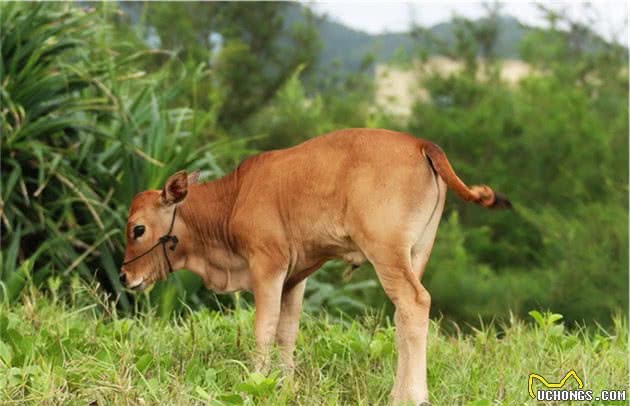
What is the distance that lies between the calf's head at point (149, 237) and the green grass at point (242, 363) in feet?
0.80

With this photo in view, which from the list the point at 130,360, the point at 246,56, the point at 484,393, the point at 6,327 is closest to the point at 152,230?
the point at 130,360

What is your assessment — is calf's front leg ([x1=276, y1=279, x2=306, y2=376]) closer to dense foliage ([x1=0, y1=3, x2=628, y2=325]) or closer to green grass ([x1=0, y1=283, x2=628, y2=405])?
green grass ([x1=0, y1=283, x2=628, y2=405])

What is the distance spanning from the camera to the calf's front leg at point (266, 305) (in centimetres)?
484

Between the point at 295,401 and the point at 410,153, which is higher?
the point at 410,153

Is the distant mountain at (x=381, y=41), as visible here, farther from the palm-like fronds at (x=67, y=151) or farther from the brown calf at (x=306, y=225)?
the brown calf at (x=306, y=225)

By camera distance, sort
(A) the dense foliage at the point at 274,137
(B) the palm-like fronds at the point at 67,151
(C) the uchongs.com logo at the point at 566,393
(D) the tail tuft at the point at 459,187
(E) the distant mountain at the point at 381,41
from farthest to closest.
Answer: (E) the distant mountain at the point at 381,41 → (A) the dense foliage at the point at 274,137 → (B) the palm-like fronds at the point at 67,151 → (C) the uchongs.com logo at the point at 566,393 → (D) the tail tuft at the point at 459,187

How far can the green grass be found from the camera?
4.60 meters

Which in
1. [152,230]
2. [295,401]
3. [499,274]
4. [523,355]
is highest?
[152,230]

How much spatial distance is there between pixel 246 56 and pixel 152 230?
1629 cm

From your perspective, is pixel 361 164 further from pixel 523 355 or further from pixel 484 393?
pixel 523 355

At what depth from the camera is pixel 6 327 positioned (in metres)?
5.62

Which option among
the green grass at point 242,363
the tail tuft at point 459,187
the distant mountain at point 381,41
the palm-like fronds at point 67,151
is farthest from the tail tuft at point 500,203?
the distant mountain at point 381,41

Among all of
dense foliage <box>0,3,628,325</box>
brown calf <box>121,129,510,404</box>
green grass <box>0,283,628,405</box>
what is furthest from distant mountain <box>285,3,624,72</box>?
brown calf <box>121,129,510,404</box>

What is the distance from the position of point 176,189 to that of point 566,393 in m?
2.10
